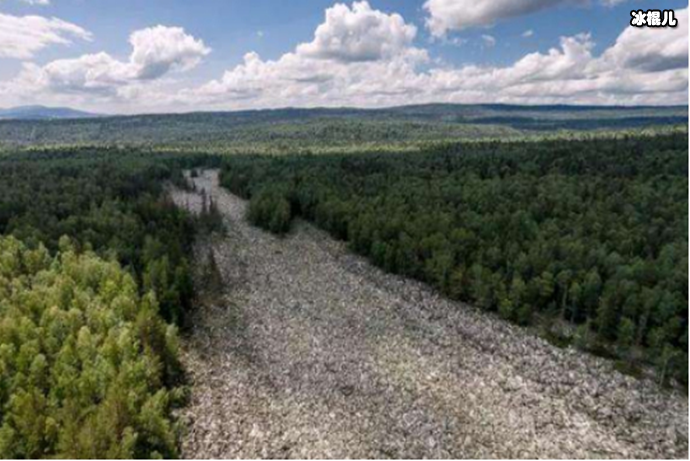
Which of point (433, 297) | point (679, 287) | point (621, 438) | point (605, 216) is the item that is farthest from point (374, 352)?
point (605, 216)

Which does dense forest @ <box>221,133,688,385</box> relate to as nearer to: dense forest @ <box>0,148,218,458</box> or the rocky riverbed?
the rocky riverbed

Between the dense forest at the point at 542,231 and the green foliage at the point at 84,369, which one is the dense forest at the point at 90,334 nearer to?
the green foliage at the point at 84,369

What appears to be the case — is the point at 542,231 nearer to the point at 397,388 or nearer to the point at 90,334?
the point at 397,388

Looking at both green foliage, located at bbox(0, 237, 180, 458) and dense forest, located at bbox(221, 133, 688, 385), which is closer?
green foliage, located at bbox(0, 237, 180, 458)

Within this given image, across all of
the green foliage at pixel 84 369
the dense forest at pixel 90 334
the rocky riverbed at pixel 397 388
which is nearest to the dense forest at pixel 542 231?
the rocky riverbed at pixel 397 388

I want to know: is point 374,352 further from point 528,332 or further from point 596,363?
point 596,363

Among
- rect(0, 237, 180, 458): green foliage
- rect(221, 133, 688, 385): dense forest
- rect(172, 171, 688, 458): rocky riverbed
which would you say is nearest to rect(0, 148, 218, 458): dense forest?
rect(0, 237, 180, 458): green foliage
